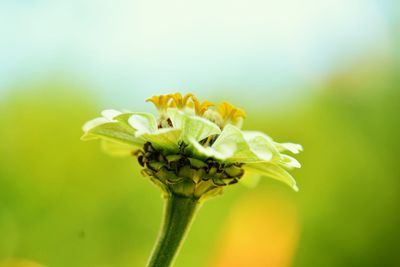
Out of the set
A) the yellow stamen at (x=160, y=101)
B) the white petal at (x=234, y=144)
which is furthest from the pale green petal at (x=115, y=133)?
the white petal at (x=234, y=144)

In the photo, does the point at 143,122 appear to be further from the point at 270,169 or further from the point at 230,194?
the point at 230,194

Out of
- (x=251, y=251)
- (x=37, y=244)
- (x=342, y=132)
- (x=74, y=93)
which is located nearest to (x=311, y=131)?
(x=342, y=132)

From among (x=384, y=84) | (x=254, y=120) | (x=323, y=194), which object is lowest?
(x=323, y=194)

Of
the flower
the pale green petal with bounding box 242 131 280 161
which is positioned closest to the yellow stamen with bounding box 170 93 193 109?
the flower

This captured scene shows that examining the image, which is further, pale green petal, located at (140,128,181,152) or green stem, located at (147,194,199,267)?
green stem, located at (147,194,199,267)

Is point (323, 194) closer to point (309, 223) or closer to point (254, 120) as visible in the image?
point (309, 223)

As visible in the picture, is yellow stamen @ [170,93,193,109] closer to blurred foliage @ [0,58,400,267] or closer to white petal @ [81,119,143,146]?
white petal @ [81,119,143,146]
